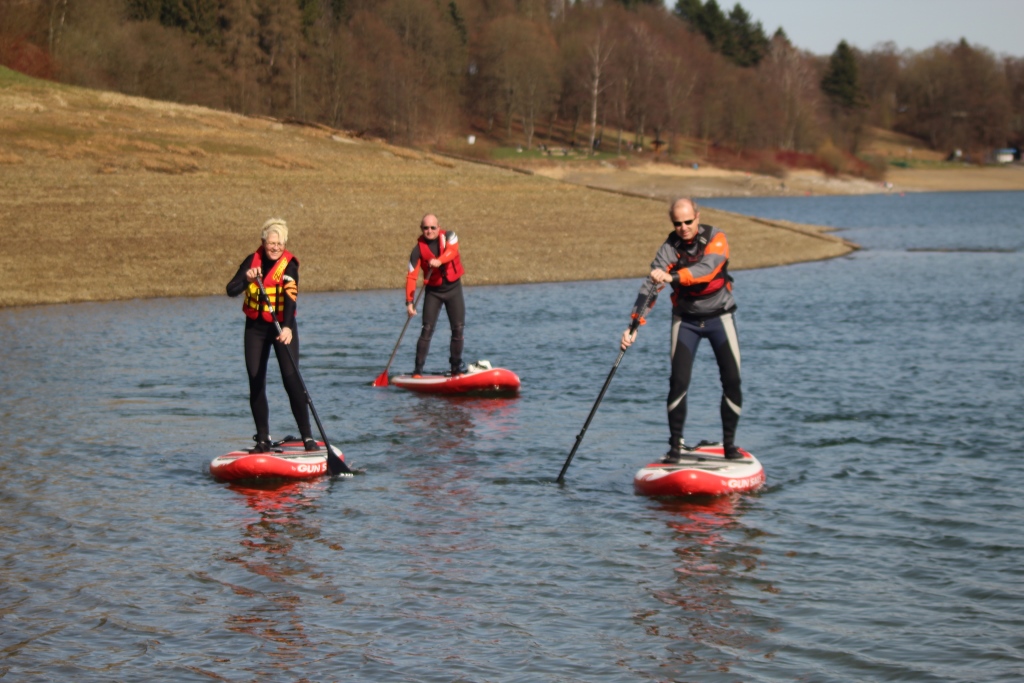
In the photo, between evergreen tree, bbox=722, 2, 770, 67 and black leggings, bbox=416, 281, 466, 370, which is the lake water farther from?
evergreen tree, bbox=722, 2, 770, 67

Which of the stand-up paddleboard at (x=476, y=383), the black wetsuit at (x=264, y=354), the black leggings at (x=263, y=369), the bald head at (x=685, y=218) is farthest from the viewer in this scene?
the stand-up paddleboard at (x=476, y=383)

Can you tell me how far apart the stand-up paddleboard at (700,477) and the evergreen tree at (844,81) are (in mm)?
154644

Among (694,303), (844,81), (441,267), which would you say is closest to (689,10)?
(844,81)

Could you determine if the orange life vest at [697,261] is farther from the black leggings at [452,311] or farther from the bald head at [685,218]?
the black leggings at [452,311]

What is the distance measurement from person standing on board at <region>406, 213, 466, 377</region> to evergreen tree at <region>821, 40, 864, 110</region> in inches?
5901

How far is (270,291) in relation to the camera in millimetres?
11406

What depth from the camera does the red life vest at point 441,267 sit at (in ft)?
54.4

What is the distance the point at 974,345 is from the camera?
21438 mm

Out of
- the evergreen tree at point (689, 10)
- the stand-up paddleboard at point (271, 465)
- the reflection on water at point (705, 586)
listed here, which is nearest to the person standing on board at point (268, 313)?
the stand-up paddleboard at point (271, 465)

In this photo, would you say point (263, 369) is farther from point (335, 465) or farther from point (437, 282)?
point (437, 282)

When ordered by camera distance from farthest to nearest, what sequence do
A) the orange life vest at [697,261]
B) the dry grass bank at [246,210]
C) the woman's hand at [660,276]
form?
the dry grass bank at [246,210] → the orange life vest at [697,261] → the woman's hand at [660,276]

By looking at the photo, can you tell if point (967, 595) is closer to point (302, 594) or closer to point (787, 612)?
point (787, 612)

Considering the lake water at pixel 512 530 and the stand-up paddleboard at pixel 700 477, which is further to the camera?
the stand-up paddleboard at pixel 700 477

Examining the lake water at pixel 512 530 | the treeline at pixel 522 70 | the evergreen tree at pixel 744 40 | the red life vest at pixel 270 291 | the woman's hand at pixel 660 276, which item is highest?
the evergreen tree at pixel 744 40
